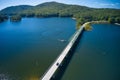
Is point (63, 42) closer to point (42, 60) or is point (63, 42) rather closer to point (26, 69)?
point (42, 60)

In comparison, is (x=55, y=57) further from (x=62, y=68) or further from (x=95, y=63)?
(x=95, y=63)

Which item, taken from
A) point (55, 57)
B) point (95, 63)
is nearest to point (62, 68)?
point (55, 57)

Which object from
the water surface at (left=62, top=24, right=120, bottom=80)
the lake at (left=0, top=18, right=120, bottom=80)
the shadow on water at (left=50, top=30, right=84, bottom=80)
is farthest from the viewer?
the lake at (left=0, top=18, right=120, bottom=80)

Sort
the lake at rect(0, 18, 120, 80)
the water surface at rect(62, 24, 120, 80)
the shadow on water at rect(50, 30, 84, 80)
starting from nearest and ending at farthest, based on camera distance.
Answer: the shadow on water at rect(50, 30, 84, 80) < the water surface at rect(62, 24, 120, 80) < the lake at rect(0, 18, 120, 80)

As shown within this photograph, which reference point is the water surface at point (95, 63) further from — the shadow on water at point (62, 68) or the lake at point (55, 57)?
the shadow on water at point (62, 68)

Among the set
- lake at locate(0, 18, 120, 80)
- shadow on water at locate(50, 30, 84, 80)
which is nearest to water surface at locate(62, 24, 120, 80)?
lake at locate(0, 18, 120, 80)

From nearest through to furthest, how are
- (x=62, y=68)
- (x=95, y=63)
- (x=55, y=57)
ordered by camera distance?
(x=62, y=68), (x=95, y=63), (x=55, y=57)

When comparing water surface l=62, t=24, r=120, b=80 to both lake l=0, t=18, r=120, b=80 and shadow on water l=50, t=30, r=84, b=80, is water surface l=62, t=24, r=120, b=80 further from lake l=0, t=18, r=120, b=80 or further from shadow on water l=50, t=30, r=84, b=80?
shadow on water l=50, t=30, r=84, b=80

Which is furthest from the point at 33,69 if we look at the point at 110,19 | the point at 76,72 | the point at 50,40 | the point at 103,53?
the point at 110,19

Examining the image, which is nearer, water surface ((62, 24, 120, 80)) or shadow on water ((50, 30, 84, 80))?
shadow on water ((50, 30, 84, 80))

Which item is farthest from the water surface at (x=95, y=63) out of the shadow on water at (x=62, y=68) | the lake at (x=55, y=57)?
the shadow on water at (x=62, y=68)

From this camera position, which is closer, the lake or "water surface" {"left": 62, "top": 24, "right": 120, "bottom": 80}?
"water surface" {"left": 62, "top": 24, "right": 120, "bottom": 80}
